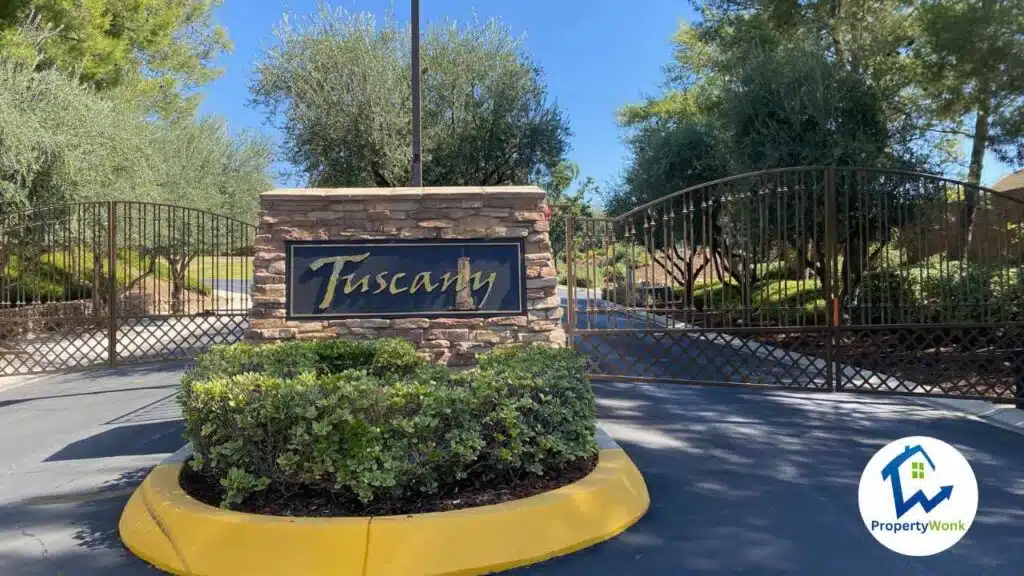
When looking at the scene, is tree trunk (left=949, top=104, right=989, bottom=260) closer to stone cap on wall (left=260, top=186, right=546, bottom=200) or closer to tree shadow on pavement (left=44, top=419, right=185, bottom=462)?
stone cap on wall (left=260, top=186, right=546, bottom=200)

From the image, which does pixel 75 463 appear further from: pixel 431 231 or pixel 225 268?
pixel 225 268

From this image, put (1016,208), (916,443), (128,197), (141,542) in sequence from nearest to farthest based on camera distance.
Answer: (141,542), (916,443), (1016,208), (128,197)

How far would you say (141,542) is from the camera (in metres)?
3.86

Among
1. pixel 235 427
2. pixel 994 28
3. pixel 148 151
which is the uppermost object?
pixel 994 28

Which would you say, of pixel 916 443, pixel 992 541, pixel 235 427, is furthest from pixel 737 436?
pixel 235 427

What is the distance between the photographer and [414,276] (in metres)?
6.51

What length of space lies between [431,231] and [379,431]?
2955 mm

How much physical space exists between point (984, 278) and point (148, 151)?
14.0 meters

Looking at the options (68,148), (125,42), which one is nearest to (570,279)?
(68,148)

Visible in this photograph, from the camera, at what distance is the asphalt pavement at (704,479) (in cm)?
369

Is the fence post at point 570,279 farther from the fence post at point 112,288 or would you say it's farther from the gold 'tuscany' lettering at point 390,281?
the fence post at point 112,288

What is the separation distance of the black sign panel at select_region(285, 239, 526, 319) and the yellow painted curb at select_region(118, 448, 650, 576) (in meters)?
2.71

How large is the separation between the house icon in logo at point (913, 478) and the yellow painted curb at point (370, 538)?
177cm

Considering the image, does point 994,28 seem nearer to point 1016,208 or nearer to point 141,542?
point 1016,208
